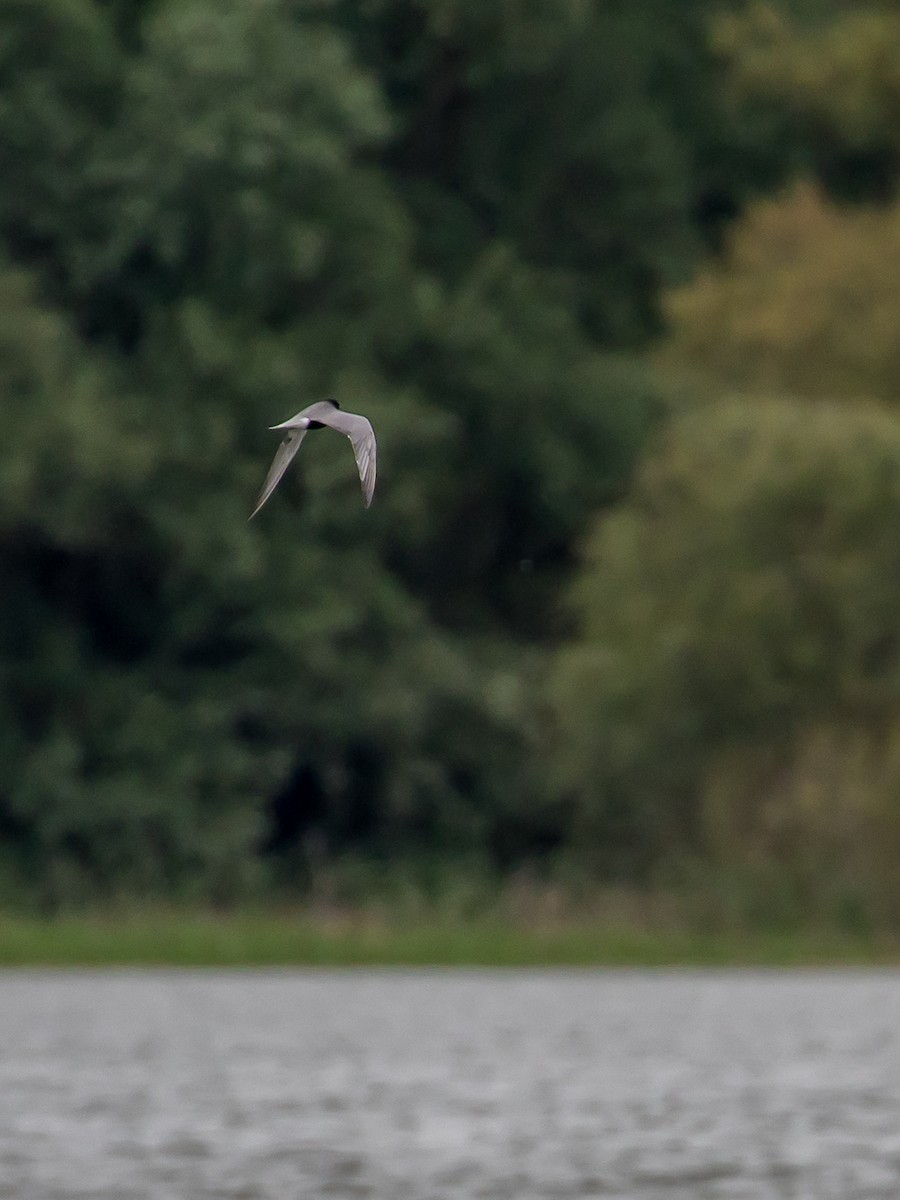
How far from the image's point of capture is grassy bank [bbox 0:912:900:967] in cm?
3800

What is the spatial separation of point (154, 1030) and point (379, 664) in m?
15.3

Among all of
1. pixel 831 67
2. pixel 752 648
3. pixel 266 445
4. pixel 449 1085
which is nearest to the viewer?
pixel 449 1085

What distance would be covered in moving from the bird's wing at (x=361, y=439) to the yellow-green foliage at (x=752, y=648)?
1144 inches

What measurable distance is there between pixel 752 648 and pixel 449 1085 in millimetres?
16969

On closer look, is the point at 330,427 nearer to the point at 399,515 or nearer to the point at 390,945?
the point at 390,945

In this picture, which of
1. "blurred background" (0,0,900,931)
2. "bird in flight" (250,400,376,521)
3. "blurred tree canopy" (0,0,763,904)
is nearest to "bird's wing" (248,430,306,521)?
"bird in flight" (250,400,376,521)

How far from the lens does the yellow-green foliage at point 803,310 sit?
148 ft

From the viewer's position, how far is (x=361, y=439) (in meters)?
9.84

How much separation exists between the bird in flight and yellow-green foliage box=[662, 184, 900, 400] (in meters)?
35.3

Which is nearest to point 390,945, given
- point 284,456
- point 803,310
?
point 803,310

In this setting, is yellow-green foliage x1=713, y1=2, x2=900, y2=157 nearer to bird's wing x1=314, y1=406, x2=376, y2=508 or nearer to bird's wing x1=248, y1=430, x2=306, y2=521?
bird's wing x1=314, y1=406, x2=376, y2=508

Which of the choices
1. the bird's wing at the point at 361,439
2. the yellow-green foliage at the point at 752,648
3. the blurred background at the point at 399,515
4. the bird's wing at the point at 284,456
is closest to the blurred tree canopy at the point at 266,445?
the blurred background at the point at 399,515

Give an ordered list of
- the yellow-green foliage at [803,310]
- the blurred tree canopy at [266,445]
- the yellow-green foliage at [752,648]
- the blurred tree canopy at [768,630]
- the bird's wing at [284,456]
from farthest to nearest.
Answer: the yellow-green foliage at [803,310] → the blurred tree canopy at [266,445] → the yellow-green foliage at [752,648] → the blurred tree canopy at [768,630] → the bird's wing at [284,456]

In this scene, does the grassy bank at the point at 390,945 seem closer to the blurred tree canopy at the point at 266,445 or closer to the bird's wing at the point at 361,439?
the blurred tree canopy at the point at 266,445
